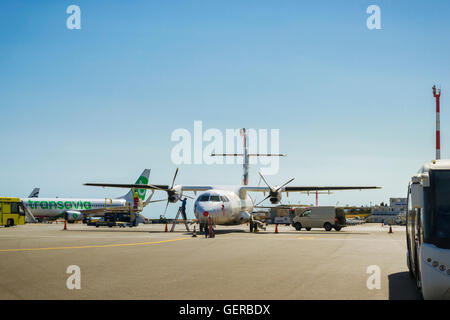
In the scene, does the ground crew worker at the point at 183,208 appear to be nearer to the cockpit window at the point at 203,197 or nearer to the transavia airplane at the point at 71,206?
the cockpit window at the point at 203,197

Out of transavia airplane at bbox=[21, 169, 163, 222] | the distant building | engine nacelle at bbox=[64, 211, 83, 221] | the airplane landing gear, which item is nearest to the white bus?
the airplane landing gear

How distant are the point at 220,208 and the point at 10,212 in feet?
77.7

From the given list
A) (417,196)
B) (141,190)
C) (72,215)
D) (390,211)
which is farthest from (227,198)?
(390,211)

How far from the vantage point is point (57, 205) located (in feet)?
205

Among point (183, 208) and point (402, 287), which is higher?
point (402, 287)

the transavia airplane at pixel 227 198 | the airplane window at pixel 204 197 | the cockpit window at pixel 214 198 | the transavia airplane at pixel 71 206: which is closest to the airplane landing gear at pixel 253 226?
the transavia airplane at pixel 227 198

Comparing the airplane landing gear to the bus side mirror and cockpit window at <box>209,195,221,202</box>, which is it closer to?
cockpit window at <box>209,195,221,202</box>

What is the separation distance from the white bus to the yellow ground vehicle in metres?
42.6

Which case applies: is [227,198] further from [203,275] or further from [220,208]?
[203,275]

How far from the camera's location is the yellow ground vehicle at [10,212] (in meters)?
44.2
